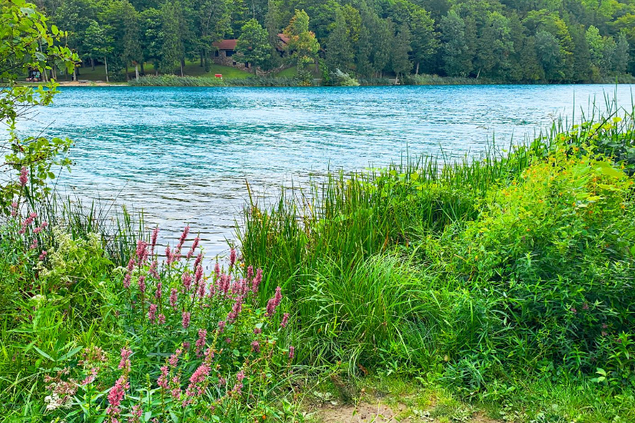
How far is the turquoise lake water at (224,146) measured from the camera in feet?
42.4

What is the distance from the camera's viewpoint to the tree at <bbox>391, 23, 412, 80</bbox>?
10831cm

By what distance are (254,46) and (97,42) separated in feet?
90.3

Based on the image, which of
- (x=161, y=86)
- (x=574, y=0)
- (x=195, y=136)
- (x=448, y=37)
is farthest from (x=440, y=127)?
(x=574, y=0)

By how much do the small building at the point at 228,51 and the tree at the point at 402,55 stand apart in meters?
21.8

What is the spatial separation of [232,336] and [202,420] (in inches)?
29.3

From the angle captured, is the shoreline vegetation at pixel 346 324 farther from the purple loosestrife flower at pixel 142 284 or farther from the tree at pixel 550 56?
the tree at pixel 550 56

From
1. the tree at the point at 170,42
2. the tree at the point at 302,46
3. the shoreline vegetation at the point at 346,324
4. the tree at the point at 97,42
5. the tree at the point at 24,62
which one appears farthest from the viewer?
the tree at the point at 302,46

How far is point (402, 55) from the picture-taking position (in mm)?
108312

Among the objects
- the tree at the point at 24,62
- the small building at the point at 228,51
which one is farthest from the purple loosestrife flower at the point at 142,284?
the small building at the point at 228,51

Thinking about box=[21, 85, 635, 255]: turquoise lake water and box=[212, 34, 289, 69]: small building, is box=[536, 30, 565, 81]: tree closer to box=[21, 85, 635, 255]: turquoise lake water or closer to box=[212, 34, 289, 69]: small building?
box=[212, 34, 289, 69]: small building

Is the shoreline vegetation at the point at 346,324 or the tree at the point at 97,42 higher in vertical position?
the tree at the point at 97,42

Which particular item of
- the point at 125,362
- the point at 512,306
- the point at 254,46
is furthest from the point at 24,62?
the point at 254,46

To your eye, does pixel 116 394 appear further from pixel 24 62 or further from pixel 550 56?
pixel 550 56

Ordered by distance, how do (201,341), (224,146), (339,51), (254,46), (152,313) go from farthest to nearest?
(339,51) → (254,46) → (224,146) → (152,313) → (201,341)
